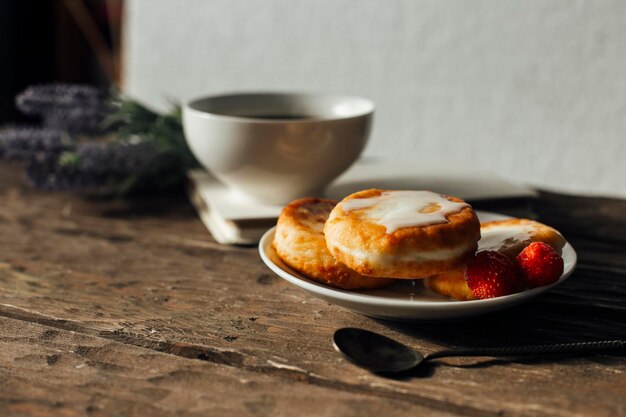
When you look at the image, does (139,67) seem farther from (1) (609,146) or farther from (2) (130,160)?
(1) (609,146)

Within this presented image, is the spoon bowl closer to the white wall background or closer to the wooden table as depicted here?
the wooden table

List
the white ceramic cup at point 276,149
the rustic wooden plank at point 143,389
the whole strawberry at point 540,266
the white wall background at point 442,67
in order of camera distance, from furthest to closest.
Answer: the white wall background at point 442,67 → the white ceramic cup at point 276,149 → the whole strawberry at point 540,266 → the rustic wooden plank at point 143,389

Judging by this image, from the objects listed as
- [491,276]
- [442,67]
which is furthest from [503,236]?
[442,67]

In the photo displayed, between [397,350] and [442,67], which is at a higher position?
[442,67]

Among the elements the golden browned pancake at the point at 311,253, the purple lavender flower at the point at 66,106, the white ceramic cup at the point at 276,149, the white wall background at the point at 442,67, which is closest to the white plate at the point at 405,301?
the golden browned pancake at the point at 311,253

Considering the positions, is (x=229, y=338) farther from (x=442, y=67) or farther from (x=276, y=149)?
(x=442, y=67)

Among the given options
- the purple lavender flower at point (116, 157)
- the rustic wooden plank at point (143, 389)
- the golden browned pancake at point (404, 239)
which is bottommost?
the rustic wooden plank at point (143, 389)

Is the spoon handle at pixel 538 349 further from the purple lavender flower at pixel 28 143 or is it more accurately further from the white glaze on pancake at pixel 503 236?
the purple lavender flower at pixel 28 143
